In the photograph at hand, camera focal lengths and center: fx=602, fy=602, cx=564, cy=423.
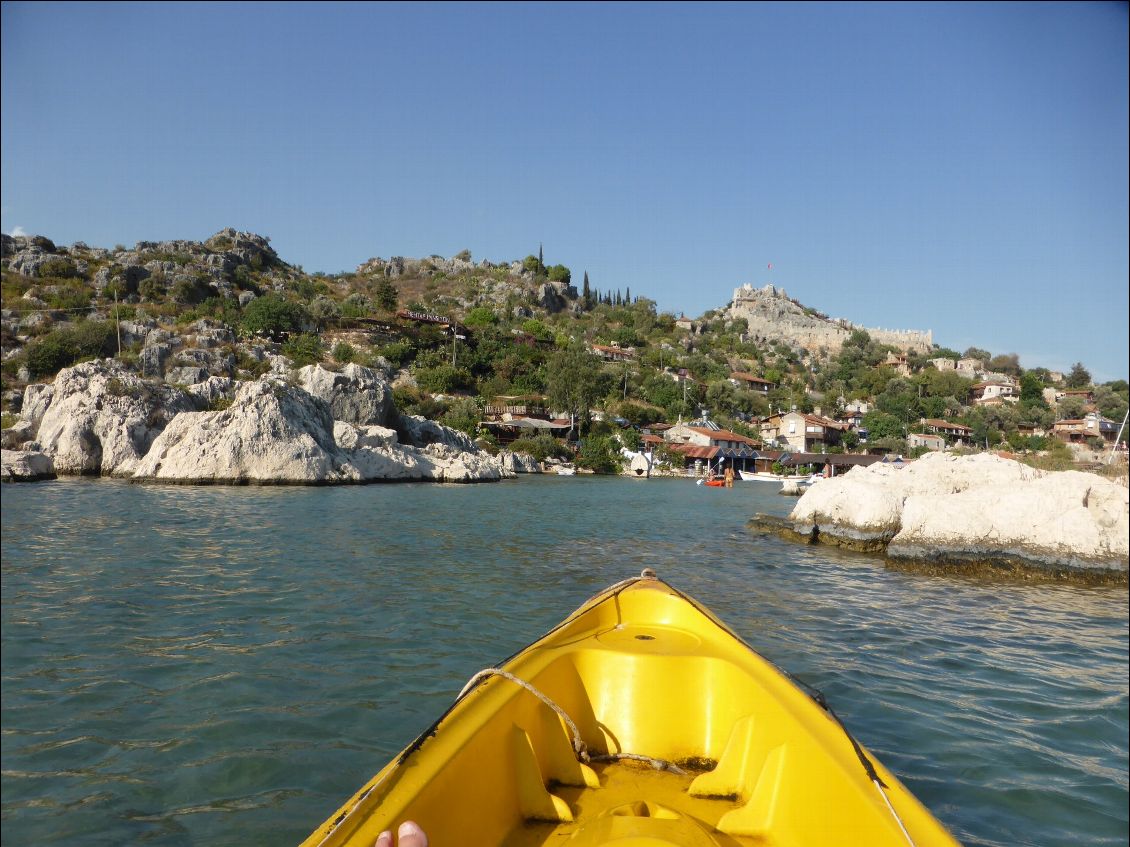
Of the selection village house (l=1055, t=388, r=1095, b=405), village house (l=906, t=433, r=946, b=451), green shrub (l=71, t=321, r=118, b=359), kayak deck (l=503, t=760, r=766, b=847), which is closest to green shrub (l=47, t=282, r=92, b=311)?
green shrub (l=71, t=321, r=118, b=359)

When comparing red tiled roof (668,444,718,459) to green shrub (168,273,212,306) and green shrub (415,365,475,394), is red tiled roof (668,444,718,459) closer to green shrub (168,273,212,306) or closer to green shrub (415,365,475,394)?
green shrub (415,365,475,394)

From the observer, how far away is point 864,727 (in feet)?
16.0

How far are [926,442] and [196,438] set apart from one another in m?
65.3

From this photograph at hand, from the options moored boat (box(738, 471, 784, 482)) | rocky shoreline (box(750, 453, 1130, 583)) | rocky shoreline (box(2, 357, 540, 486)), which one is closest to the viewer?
rocky shoreline (box(750, 453, 1130, 583))

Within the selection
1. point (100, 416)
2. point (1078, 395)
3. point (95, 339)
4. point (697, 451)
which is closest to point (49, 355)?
point (95, 339)

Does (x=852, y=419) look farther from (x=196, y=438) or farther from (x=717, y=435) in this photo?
(x=196, y=438)

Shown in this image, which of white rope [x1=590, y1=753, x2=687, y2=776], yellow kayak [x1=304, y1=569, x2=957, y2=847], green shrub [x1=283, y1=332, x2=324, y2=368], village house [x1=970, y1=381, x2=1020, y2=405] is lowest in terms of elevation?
white rope [x1=590, y1=753, x2=687, y2=776]

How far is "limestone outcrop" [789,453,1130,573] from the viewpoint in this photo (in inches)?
449

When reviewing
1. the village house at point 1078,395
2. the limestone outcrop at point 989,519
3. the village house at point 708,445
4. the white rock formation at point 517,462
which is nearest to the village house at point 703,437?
the village house at point 708,445

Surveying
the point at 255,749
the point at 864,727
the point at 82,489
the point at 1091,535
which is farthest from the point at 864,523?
the point at 82,489

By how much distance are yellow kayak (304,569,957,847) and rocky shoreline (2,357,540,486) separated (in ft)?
85.3

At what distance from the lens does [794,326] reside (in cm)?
12462

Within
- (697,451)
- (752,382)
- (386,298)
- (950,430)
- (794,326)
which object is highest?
(794,326)

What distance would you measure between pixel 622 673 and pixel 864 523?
42.9 feet
